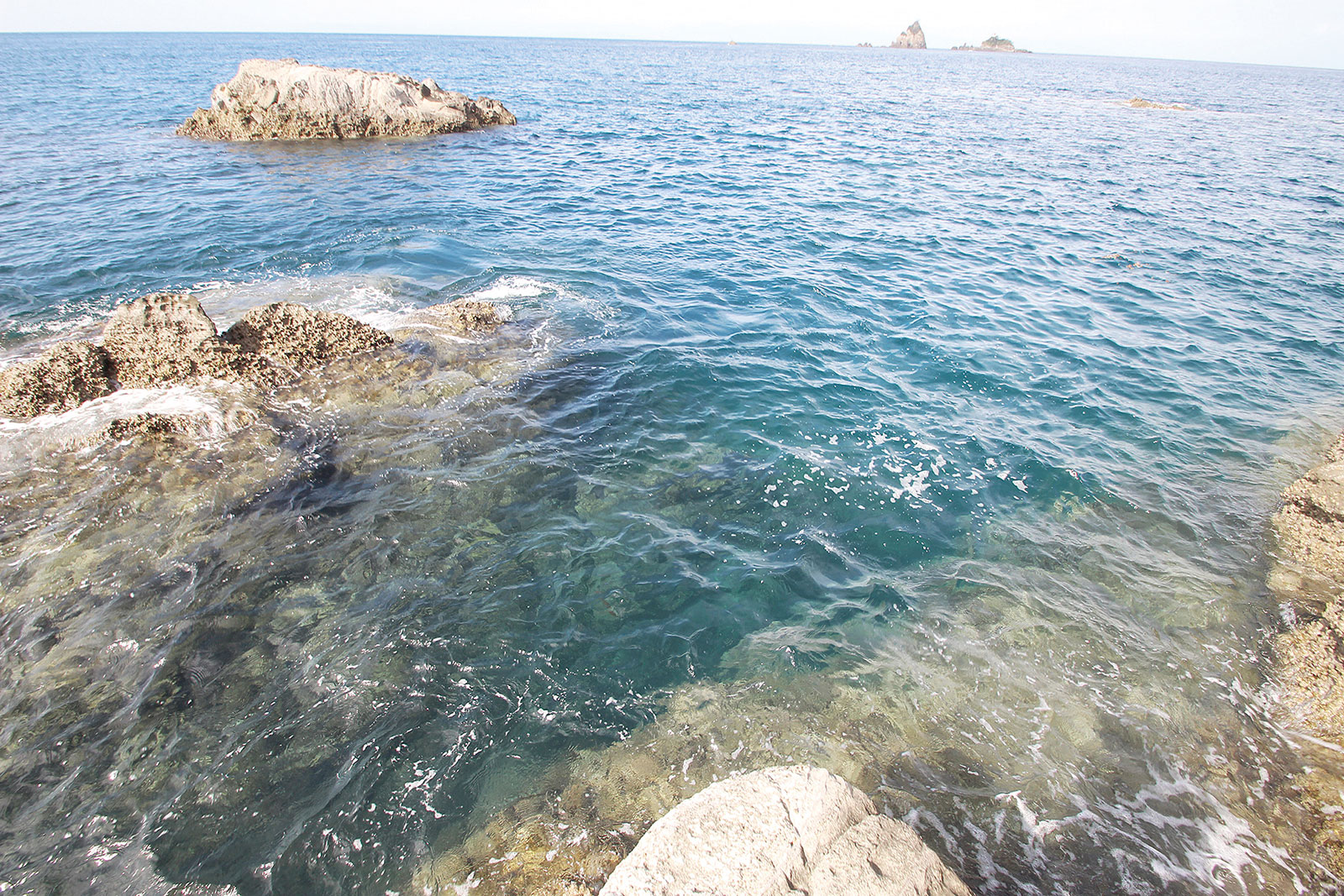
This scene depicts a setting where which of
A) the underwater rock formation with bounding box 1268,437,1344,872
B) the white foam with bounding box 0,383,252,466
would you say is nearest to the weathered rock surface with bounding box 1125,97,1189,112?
the underwater rock formation with bounding box 1268,437,1344,872

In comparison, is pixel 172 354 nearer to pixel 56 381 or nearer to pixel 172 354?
pixel 172 354

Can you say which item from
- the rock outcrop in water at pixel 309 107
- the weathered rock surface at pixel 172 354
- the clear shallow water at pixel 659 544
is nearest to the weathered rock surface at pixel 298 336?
the weathered rock surface at pixel 172 354

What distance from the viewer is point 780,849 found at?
406 centimetres

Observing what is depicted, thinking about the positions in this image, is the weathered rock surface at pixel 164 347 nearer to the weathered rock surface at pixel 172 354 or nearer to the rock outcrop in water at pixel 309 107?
the weathered rock surface at pixel 172 354

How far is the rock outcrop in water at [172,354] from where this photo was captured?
30.4 ft

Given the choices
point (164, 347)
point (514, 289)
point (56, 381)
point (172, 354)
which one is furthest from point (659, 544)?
point (56, 381)

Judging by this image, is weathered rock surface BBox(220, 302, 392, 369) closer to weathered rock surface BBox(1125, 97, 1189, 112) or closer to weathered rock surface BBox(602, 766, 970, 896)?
weathered rock surface BBox(602, 766, 970, 896)

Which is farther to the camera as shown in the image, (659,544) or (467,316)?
(467,316)

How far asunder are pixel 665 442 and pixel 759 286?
7718 mm

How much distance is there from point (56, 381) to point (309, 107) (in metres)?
29.0

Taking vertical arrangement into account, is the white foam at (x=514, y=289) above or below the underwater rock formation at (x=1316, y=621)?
above

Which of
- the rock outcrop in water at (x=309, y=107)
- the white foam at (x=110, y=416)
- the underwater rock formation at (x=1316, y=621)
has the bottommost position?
the underwater rock formation at (x=1316, y=621)

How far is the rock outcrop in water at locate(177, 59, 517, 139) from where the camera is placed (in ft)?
101

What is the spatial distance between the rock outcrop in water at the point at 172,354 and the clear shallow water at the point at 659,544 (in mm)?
661
